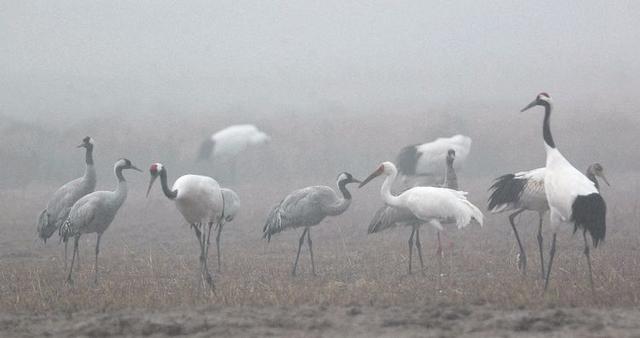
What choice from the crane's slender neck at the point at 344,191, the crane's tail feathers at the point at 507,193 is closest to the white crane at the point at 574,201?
the crane's tail feathers at the point at 507,193

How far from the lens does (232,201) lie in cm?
1087

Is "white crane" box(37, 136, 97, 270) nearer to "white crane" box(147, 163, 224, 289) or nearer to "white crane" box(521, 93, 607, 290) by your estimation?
"white crane" box(147, 163, 224, 289)

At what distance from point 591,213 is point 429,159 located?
7723 millimetres

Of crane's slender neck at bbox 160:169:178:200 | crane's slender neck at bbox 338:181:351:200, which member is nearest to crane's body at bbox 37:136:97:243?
crane's slender neck at bbox 160:169:178:200

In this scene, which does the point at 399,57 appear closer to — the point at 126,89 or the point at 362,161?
the point at 126,89

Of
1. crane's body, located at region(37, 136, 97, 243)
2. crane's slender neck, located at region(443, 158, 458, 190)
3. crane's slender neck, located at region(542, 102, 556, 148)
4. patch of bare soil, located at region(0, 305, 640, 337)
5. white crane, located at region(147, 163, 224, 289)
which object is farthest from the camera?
crane's slender neck, located at region(443, 158, 458, 190)

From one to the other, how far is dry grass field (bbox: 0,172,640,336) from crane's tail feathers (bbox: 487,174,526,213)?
638 mm

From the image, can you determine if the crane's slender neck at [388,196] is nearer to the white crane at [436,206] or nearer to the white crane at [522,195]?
the white crane at [436,206]

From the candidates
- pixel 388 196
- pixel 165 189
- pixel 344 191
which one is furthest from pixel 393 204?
pixel 165 189

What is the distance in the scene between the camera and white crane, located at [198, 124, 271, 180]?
68.7ft


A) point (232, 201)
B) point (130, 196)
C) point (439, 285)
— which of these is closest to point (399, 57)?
point (130, 196)

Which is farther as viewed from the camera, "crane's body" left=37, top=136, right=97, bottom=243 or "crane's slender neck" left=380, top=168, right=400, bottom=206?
"crane's body" left=37, top=136, right=97, bottom=243

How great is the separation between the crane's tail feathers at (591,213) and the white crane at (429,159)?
24.7 ft

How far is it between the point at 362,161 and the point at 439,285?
14017 mm
